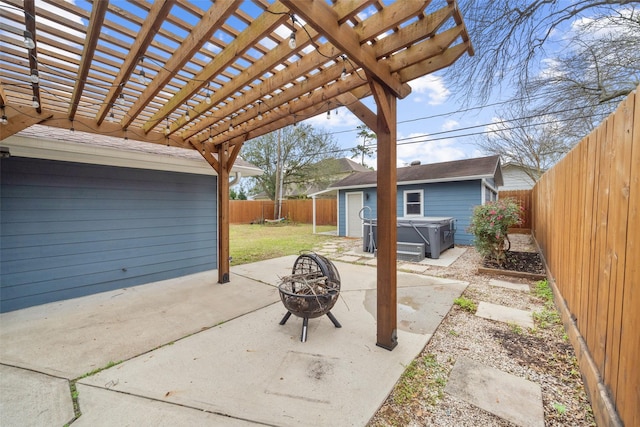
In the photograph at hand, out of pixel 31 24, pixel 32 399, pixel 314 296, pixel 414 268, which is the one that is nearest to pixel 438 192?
pixel 414 268

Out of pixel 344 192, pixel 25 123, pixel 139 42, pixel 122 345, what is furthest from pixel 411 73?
pixel 344 192

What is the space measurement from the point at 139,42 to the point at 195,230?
13.1 feet

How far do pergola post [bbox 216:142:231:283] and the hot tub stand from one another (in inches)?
165

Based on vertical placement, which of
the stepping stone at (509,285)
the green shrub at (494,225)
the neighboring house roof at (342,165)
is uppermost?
the neighboring house roof at (342,165)

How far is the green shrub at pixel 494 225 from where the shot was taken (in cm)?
505

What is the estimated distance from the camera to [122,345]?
2.63 metres

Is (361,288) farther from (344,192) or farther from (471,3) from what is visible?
(344,192)

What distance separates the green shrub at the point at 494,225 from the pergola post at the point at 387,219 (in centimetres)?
373

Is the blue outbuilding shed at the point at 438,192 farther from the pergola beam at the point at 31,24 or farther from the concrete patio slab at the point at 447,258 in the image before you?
the pergola beam at the point at 31,24

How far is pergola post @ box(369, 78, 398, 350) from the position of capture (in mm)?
2432

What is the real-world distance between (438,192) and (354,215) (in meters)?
3.54

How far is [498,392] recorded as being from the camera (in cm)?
192

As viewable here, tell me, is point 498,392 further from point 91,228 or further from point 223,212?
point 91,228

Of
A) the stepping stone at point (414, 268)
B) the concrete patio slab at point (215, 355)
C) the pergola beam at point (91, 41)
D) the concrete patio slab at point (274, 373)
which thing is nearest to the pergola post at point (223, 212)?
the concrete patio slab at point (215, 355)
